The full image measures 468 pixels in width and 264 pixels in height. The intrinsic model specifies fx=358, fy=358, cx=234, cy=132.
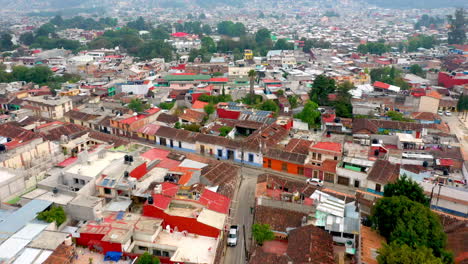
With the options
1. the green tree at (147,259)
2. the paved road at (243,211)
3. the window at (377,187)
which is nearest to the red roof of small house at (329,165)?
the window at (377,187)

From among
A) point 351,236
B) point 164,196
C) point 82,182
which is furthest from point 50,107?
point 351,236

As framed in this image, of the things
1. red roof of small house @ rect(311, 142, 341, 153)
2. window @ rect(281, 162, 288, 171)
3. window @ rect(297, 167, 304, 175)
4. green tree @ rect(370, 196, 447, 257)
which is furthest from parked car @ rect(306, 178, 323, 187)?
green tree @ rect(370, 196, 447, 257)

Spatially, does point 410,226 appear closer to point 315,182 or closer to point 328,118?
point 315,182

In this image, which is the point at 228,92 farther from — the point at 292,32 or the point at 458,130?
the point at 292,32

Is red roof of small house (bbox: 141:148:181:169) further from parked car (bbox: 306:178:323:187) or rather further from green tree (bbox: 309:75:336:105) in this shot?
green tree (bbox: 309:75:336:105)

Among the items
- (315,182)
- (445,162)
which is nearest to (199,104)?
(315,182)
